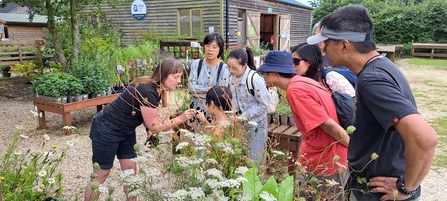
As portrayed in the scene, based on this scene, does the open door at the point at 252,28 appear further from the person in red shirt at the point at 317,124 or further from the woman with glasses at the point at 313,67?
the person in red shirt at the point at 317,124

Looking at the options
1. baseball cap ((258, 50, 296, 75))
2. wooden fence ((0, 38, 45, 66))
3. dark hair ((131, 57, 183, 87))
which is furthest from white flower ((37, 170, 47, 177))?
wooden fence ((0, 38, 45, 66))

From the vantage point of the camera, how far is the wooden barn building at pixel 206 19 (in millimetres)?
13727

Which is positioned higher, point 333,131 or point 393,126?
point 393,126

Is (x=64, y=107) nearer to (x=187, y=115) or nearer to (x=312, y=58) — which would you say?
(x=187, y=115)

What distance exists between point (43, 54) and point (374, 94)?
43.7ft

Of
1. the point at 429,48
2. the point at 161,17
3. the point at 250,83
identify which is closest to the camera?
the point at 250,83

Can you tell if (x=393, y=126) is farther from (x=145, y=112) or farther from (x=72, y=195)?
(x=72, y=195)

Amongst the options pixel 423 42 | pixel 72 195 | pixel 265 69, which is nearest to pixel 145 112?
pixel 265 69

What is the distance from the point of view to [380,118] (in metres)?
1.27

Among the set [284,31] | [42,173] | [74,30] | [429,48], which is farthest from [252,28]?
[42,173]

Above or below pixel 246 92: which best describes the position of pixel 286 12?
above

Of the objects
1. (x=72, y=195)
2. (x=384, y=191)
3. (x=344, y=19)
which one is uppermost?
(x=344, y=19)

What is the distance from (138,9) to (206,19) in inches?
155

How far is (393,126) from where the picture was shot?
125 centimetres
